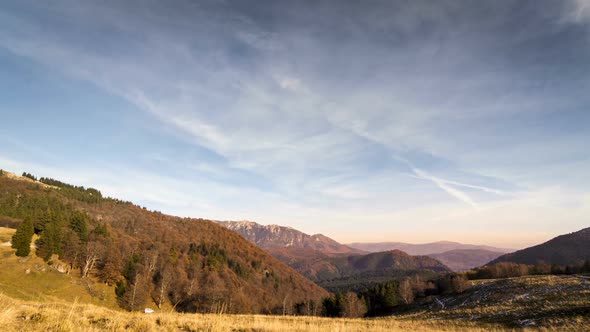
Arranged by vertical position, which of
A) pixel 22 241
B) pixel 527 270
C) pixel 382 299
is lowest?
pixel 382 299

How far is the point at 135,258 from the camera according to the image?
389 feet

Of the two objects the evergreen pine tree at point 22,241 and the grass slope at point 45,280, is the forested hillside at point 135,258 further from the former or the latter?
the grass slope at point 45,280

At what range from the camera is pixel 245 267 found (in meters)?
190

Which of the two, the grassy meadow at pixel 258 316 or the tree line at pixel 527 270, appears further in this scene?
the tree line at pixel 527 270

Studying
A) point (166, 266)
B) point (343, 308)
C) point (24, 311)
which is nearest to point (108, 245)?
point (166, 266)

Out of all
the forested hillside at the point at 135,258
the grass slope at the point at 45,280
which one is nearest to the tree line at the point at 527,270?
the forested hillside at the point at 135,258

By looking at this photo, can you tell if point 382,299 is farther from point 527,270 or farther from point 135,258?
point 135,258

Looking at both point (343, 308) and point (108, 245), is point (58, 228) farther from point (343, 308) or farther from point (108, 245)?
point (343, 308)

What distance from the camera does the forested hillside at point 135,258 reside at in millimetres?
92938

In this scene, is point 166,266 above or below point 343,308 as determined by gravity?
above

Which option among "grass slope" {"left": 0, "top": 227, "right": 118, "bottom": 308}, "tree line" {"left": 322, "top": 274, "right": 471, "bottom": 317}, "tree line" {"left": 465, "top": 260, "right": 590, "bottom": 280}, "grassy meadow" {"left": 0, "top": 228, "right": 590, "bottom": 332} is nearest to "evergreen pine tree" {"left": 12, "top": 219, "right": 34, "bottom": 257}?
"grass slope" {"left": 0, "top": 227, "right": 118, "bottom": 308}

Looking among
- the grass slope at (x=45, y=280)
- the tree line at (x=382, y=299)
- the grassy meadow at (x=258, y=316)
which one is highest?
the grassy meadow at (x=258, y=316)

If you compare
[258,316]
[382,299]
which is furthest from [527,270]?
[258,316]

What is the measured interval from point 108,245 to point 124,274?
13.0m
